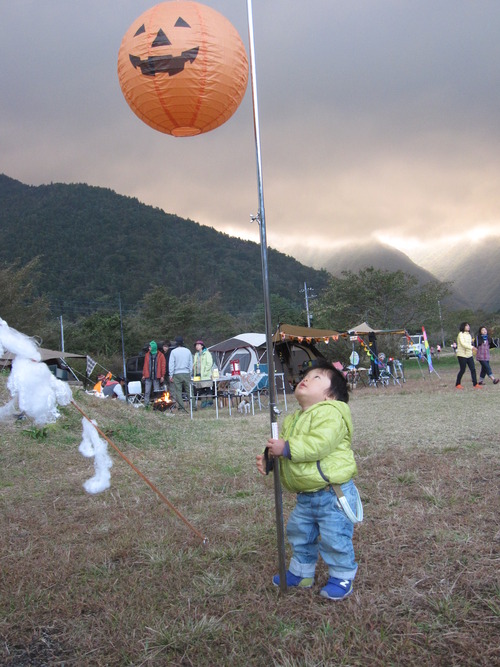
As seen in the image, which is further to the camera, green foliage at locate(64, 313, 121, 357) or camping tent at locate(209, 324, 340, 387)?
green foliage at locate(64, 313, 121, 357)

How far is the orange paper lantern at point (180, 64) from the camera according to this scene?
10.1ft

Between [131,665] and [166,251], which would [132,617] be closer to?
[131,665]

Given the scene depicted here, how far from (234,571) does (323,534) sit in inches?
20.9

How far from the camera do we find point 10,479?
464 centimetres

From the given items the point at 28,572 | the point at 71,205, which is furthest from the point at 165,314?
the point at 71,205

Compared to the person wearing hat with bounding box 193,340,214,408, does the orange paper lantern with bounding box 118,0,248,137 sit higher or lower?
higher

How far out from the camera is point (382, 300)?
3111cm

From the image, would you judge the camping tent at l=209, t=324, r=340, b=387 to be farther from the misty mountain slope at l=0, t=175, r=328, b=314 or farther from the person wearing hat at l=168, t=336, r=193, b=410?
the misty mountain slope at l=0, t=175, r=328, b=314

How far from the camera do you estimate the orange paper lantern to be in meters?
3.07

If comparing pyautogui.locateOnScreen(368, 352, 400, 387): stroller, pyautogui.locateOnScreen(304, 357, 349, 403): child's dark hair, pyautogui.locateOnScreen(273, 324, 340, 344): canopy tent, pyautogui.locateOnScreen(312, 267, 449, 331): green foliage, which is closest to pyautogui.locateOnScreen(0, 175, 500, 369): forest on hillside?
pyautogui.locateOnScreen(312, 267, 449, 331): green foliage

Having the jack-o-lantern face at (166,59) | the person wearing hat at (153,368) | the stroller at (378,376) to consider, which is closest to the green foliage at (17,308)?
the person wearing hat at (153,368)

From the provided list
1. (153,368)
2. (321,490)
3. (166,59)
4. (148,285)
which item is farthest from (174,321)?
(321,490)

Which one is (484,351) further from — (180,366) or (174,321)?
(174,321)

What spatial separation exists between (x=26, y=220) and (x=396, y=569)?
83818mm
